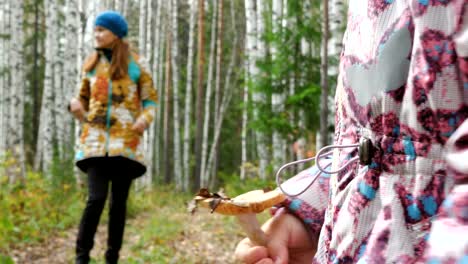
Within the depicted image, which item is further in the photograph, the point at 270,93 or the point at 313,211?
the point at 270,93

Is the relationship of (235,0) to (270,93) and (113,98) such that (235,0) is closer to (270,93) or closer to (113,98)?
(270,93)

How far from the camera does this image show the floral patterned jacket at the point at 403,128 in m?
0.73

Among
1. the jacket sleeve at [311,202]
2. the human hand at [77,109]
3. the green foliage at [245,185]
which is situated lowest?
the green foliage at [245,185]

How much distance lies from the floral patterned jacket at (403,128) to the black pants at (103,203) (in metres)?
3.11

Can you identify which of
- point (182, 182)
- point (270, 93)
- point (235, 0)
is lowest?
point (182, 182)

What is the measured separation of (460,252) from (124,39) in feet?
12.6

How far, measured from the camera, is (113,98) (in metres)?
4.11

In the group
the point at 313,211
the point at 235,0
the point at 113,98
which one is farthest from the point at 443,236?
the point at 235,0

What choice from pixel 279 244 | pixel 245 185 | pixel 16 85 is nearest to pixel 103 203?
pixel 279 244

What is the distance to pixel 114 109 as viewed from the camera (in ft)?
13.5

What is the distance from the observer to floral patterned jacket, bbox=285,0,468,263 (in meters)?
0.73

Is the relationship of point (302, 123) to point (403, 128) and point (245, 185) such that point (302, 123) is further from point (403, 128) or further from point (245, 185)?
point (403, 128)

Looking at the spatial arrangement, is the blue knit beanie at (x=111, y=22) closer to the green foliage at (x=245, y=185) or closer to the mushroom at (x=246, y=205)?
the mushroom at (x=246, y=205)

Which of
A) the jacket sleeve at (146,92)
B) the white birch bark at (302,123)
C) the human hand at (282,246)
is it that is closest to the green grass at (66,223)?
the jacket sleeve at (146,92)
